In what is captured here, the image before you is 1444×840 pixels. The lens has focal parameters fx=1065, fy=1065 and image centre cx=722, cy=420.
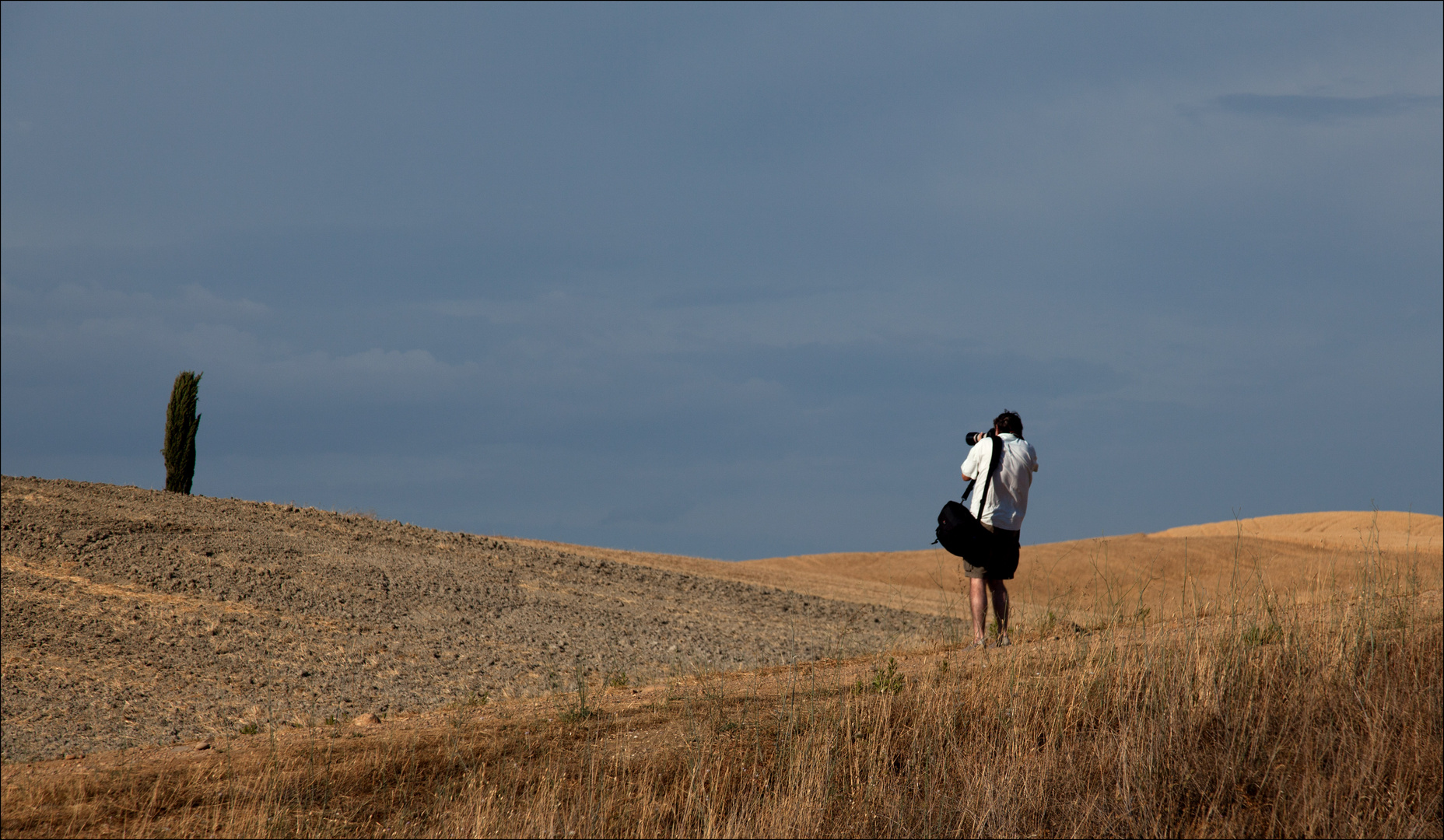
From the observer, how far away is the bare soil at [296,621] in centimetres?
1124

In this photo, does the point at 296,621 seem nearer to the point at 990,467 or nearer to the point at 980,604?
the point at 980,604

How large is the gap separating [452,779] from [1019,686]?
3.72 meters

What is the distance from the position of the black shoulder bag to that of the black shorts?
0.04m

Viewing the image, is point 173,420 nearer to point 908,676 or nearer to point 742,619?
point 742,619

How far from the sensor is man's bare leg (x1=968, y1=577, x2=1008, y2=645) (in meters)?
8.66

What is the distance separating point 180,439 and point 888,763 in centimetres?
1975

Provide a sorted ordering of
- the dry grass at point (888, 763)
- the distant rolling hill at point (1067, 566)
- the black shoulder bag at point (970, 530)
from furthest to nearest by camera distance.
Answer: the distant rolling hill at point (1067, 566), the black shoulder bag at point (970, 530), the dry grass at point (888, 763)

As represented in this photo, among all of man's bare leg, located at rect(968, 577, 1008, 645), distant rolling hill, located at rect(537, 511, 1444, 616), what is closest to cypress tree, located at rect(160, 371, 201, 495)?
distant rolling hill, located at rect(537, 511, 1444, 616)

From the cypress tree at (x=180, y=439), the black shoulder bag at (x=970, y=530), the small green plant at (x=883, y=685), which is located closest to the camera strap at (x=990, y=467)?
the black shoulder bag at (x=970, y=530)

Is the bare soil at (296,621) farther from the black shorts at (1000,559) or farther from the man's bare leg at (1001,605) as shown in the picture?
the black shorts at (1000,559)

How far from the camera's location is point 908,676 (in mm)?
7773

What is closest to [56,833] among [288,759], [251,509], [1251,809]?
[288,759]

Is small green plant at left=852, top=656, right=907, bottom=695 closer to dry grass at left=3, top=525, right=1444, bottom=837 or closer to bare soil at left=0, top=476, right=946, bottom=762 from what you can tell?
dry grass at left=3, top=525, right=1444, bottom=837

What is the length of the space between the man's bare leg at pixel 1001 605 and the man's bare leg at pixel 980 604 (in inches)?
1.2
